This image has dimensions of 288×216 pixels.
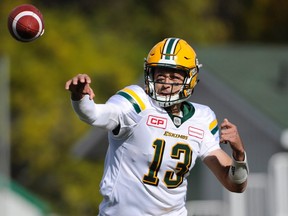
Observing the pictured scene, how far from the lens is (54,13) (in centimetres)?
3312

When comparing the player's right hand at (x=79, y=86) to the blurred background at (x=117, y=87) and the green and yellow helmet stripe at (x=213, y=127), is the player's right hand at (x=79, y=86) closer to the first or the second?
the green and yellow helmet stripe at (x=213, y=127)

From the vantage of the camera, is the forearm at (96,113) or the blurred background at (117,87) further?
the blurred background at (117,87)

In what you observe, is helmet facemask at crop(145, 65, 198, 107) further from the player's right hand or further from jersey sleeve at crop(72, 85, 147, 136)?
the player's right hand

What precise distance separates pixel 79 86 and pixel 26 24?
137 cm

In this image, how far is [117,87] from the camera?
30.4 meters

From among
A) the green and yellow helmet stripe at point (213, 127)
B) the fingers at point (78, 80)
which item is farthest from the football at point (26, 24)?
the green and yellow helmet stripe at point (213, 127)

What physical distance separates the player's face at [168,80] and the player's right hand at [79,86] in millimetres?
692

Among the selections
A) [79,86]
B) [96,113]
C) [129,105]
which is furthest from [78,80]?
[129,105]

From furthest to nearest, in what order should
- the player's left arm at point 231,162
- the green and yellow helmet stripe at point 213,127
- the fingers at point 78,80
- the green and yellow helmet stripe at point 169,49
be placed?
1. the green and yellow helmet stripe at point 213,127
2. the green and yellow helmet stripe at point 169,49
3. the player's left arm at point 231,162
4. the fingers at point 78,80

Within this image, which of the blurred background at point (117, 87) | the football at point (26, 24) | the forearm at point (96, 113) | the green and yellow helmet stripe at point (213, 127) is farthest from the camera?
the blurred background at point (117, 87)

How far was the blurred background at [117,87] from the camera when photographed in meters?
20.8

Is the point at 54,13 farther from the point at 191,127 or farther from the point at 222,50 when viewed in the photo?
the point at 191,127

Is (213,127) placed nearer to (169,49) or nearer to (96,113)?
(169,49)

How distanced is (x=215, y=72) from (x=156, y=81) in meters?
12.8
